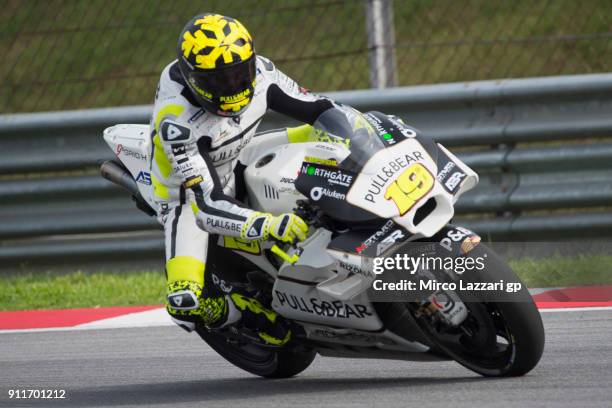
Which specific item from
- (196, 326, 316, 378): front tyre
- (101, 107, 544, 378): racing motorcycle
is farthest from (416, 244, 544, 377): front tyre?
(196, 326, 316, 378): front tyre

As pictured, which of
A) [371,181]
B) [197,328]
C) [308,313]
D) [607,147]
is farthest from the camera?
[607,147]

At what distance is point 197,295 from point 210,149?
0.64 metres

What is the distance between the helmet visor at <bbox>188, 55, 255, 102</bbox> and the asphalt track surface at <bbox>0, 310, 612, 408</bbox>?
1.32 m

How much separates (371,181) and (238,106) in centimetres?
84

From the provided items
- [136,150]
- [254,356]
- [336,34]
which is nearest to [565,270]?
[254,356]

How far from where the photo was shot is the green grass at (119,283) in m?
7.41

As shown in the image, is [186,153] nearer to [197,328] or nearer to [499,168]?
[197,328]

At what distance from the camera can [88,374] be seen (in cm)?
586

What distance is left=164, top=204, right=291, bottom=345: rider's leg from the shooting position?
501 centimetres

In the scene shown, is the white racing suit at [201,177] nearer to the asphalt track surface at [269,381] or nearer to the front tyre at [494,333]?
the asphalt track surface at [269,381]

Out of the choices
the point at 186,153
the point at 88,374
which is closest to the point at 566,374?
the point at 186,153

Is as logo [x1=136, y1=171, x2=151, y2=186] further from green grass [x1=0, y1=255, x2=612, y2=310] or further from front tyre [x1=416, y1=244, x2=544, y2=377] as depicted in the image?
green grass [x1=0, y1=255, x2=612, y2=310]

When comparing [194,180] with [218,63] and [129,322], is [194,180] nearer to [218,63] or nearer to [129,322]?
[218,63]

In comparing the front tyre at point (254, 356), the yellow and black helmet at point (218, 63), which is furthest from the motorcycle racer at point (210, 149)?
the front tyre at point (254, 356)
